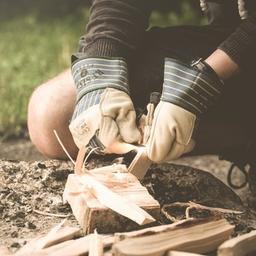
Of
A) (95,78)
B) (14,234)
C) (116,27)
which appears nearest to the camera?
(14,234)

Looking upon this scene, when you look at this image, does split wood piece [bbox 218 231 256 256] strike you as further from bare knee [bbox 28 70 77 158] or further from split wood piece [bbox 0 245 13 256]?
bare knee [bbox 28 70 77 158]

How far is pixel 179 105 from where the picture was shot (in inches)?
91.8

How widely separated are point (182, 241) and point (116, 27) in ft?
3.85

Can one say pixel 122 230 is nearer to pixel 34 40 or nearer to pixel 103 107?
pixel 103 107

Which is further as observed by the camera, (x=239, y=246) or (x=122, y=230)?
(x=122, y=230)

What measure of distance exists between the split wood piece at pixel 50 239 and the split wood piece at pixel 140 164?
0.38 metres

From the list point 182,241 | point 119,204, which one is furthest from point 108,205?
point 182,241

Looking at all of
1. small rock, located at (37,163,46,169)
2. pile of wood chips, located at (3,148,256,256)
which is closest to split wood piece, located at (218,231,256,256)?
pile of wood chips, located at (3,148,256,256)

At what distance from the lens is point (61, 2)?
9.80 metres

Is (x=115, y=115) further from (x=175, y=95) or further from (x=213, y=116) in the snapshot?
(x=213, y=116)

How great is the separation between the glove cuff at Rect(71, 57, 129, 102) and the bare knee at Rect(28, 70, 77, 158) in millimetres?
300

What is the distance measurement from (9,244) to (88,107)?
2.05 ft

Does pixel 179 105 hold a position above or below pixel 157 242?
above

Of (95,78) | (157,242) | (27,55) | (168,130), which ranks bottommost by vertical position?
(27,55)
